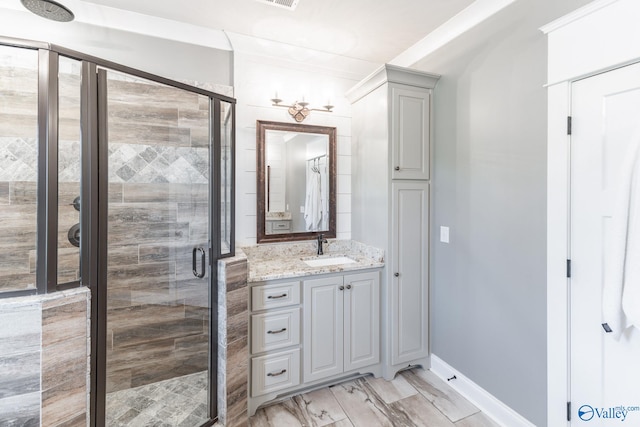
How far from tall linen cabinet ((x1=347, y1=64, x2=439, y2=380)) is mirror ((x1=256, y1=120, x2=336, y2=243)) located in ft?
1.56

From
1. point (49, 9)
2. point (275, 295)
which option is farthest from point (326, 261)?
point (49, 9)

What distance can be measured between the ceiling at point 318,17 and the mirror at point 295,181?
0.73 meters

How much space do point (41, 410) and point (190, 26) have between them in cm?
254

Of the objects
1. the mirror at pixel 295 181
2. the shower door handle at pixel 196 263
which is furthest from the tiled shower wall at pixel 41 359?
the mirror at pixel 295 181

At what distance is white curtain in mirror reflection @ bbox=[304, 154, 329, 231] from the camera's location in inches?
108

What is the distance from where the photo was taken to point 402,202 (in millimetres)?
2332

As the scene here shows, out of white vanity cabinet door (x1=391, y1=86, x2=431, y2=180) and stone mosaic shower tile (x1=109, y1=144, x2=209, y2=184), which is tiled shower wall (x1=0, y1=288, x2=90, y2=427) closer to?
stone mosaic shower tile (x1=109, y1=144, x2=209, y2=184)

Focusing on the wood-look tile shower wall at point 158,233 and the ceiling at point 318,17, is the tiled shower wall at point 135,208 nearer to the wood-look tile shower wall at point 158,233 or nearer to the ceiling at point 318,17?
the wood-look tile shower wall at point 158,233

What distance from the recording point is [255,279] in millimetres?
1977

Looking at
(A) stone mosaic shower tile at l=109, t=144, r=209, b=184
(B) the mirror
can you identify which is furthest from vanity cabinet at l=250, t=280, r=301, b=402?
(A) stone mosaic shower tile at l=109, t=144, r=209, b=184

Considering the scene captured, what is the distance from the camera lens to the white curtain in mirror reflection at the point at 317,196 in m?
2.74
